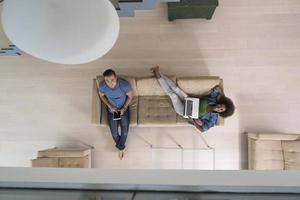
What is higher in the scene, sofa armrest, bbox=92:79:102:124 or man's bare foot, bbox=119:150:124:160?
sofa armrest, bbox=92:79:102:124

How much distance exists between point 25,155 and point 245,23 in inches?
142

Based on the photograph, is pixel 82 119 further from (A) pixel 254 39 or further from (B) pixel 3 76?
(A) pixel 254 39

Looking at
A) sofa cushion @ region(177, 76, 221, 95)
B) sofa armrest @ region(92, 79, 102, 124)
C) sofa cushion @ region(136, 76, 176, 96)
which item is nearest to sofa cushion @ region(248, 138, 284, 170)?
sofa cushion @ region(177, 76, 221, 95)

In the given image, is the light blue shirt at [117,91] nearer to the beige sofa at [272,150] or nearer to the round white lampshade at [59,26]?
the beige sofa at [272,150]

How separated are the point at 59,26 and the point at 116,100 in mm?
2492

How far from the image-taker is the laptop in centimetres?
378

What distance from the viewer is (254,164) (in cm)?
412

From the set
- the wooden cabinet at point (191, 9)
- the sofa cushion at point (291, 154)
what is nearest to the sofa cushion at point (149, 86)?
the wooden cabinet at point (191, 9)

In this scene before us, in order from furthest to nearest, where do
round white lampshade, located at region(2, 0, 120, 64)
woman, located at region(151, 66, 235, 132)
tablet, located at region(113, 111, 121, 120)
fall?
tablet, located at region(113, 111, 121, 120)
woman, located at region(151, 66, 235, 132)
round white lampshade, located at region(2, 0, 120, 64)

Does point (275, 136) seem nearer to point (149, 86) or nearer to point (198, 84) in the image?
point (198, 84)

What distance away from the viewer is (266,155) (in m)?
4.13

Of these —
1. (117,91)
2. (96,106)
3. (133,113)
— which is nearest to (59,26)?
(117,91)

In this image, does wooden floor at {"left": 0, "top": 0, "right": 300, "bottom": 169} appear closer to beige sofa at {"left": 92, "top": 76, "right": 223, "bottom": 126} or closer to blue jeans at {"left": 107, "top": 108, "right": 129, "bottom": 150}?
blue jeans at {"left": 107, "top": 108, "right": 129, "bottom": 150}

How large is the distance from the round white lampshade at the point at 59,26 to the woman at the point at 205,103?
243cm
